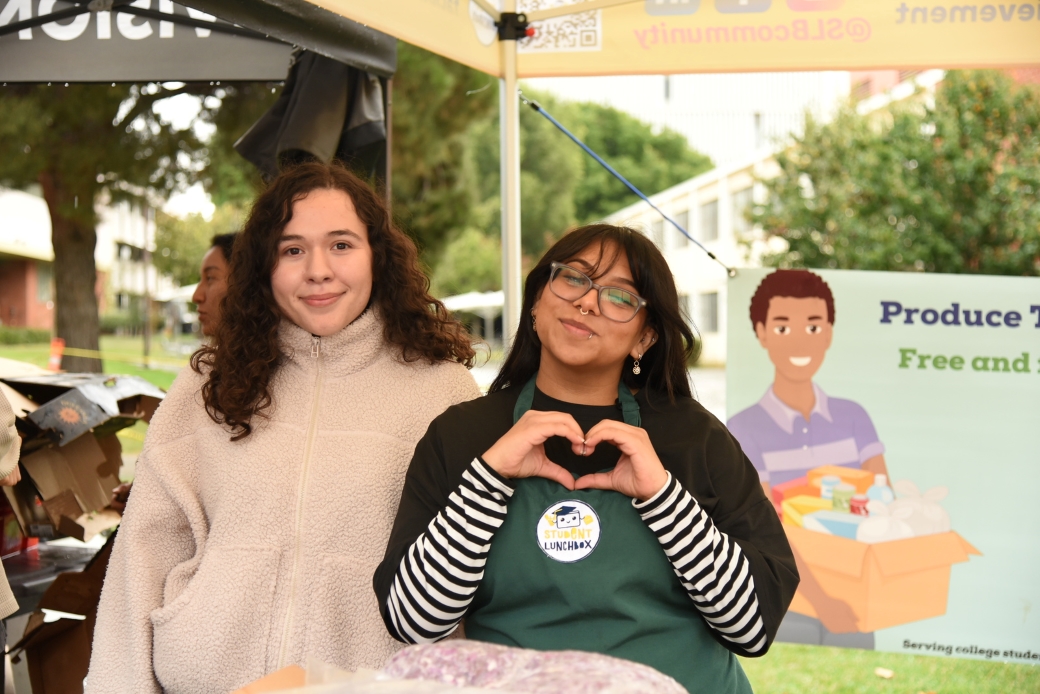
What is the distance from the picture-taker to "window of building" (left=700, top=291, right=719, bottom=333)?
34375 millimetres

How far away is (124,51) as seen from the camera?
3312 mm

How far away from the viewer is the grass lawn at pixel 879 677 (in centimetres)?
459

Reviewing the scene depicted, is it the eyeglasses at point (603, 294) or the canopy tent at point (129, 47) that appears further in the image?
the canopy tent at point (129, 47)

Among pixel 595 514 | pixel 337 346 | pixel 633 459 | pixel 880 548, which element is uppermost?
pixel 337 346

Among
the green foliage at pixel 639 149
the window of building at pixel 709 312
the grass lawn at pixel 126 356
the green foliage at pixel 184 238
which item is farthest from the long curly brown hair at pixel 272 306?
the green foliage at pixel 639 149

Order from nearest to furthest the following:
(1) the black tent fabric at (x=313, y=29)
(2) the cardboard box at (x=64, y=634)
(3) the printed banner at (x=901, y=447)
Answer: (1) the black tent fabric at (x=313, y=29)
(2) the cardboard box at (x=64, y=634)
(3) the printed banner at (x=901, y=447)

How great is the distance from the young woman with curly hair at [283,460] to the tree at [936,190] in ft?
40.0

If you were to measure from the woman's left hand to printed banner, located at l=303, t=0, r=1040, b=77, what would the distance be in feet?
5.94

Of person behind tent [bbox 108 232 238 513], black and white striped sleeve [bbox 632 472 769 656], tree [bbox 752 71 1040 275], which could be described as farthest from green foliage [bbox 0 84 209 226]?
tree [bbox 752 71 1040 275]

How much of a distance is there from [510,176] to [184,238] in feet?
56.2

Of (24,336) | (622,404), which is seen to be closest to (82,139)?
(622,404)

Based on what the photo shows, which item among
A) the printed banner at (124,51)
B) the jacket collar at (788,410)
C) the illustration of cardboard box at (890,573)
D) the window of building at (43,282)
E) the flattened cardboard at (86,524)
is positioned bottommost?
the illustration of cardboard box at (890,573)

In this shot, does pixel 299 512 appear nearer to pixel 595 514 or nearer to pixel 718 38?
pixel 595 514

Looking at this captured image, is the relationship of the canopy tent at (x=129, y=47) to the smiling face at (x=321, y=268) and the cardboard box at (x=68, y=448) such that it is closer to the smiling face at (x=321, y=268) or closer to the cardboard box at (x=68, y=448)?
the cardboard box at (x=68, y=448)
